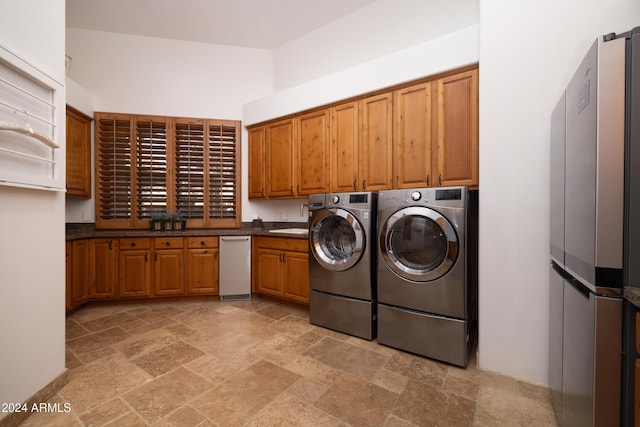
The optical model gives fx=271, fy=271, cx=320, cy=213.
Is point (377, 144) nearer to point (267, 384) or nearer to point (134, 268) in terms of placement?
point (267, 384)

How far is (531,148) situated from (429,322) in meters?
1.39

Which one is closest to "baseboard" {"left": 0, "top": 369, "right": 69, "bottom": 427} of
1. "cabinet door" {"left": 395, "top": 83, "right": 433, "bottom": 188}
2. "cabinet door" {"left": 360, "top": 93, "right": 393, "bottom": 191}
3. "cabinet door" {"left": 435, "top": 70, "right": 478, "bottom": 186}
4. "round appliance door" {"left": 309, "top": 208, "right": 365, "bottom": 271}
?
"round appliance door" {"left": 309, "top": 208, "right": 365, "bottom": 271}

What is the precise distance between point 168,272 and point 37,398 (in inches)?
72.8

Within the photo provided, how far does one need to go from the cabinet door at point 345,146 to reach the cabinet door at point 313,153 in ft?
0.31

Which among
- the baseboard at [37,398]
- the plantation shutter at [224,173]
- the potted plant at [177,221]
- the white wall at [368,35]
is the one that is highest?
the white wall at [368,35]

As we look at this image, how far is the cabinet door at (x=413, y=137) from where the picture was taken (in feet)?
8.13

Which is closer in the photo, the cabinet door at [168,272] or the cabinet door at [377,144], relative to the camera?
the cabinet door at [377,144]

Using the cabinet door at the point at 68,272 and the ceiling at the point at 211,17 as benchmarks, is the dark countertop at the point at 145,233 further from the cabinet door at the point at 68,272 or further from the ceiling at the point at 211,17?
the ceiling at the point at 211,17

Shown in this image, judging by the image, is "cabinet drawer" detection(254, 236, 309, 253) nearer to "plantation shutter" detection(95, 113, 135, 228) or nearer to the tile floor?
the tile floor

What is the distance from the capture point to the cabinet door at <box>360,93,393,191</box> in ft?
8.86

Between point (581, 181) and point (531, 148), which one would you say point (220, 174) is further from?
point (581, 181)

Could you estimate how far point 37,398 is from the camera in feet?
5.02

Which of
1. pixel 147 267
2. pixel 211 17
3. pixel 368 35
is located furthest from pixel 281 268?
pixel 211 17

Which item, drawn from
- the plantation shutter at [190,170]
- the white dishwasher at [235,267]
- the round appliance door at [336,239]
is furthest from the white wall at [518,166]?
the plantation shutter at [190,170]
